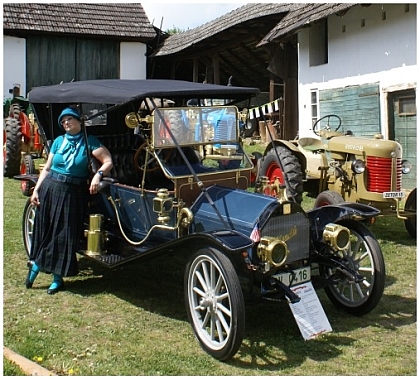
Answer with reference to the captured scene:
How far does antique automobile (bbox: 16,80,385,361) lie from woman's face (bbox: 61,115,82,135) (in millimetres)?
159

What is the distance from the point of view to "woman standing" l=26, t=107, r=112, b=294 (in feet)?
18.0

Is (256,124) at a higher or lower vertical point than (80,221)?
higher

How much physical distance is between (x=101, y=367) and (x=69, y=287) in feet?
6.15

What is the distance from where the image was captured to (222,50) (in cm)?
1917

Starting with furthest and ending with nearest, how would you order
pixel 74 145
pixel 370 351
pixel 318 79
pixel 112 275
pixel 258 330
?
pixel 318 79
pixel 112 275
pixel 74 145
pixel 258 330
pixel 370 351

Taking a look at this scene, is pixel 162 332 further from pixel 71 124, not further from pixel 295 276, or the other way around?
pixel 71 124

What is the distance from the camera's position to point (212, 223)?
4.71 metres

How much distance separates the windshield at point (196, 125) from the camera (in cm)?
517

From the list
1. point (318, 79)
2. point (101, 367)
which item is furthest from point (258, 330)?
point (318, 79)

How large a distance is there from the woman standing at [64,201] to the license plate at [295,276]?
191 cm

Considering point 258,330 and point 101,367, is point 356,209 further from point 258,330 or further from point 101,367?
point 101,367

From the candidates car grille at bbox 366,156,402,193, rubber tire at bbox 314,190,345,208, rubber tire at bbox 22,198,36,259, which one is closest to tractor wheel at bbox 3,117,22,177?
rubber tire at bbox 22,198,36,259

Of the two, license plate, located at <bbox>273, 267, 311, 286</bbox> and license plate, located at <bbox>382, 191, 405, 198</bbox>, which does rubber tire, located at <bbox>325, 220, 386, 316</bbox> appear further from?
license plate, located at <bbox>382, 191, 405, 198</bbox>

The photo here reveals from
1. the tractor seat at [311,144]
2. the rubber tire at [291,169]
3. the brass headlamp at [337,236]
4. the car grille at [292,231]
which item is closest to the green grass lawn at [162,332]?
the car grille at [292,231]
